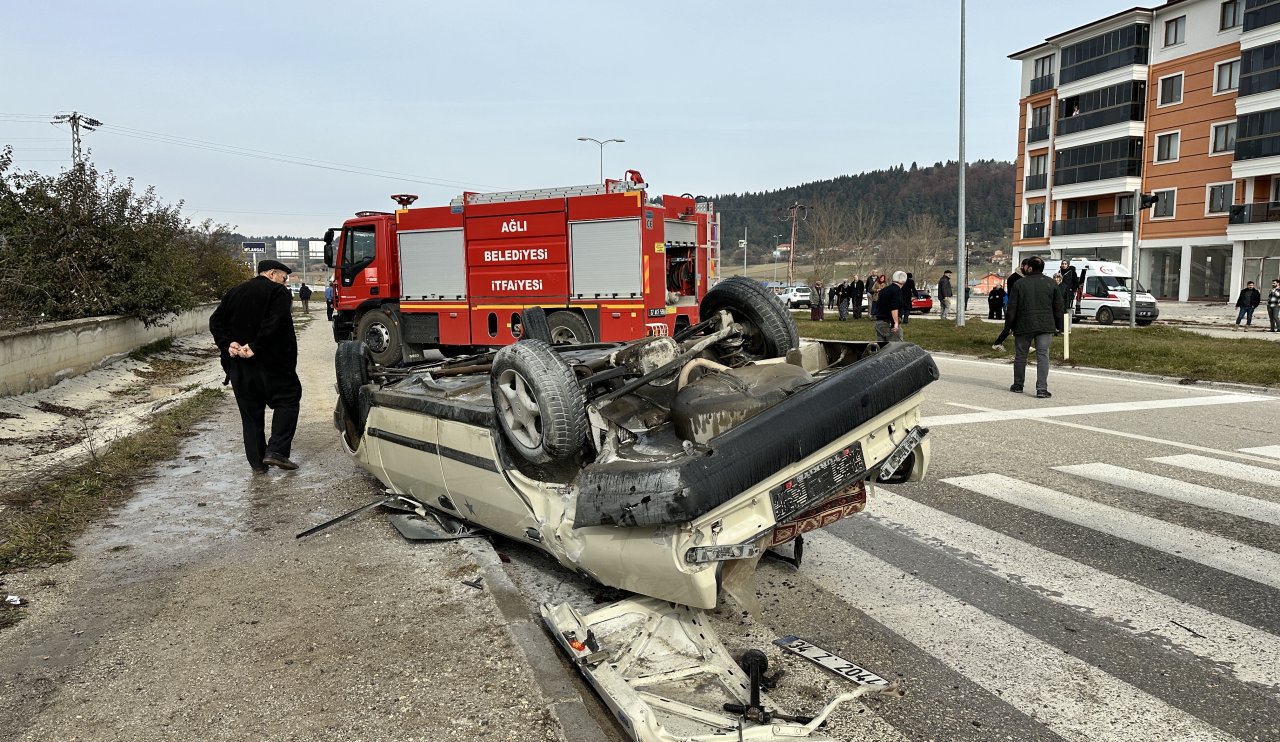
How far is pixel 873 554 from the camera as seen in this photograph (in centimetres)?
468

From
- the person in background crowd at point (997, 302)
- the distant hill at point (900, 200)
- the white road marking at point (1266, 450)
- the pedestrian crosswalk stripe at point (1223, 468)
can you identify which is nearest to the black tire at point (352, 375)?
the pedestrian crosswalk stripe at point (1223, 468)

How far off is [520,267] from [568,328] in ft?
4.77

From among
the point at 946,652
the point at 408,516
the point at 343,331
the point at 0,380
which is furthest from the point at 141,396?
the point at 946,652

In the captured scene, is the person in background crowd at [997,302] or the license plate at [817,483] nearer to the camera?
the license plate at [817,483]

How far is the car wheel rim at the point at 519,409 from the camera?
370 centimetres

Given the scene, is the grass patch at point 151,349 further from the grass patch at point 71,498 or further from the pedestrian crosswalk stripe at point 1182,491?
the pedestrian crosswalk stripe at point 1182,491

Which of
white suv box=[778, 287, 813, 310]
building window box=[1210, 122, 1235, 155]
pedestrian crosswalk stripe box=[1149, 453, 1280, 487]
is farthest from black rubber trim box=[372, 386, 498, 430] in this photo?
building window box=[1210, 122, 1235, 155]

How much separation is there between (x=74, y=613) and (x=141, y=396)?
9.28m

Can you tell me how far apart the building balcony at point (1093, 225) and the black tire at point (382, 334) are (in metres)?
40.2

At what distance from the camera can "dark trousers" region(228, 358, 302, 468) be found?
6539mm

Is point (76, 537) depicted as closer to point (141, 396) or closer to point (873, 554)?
point (873, 554)

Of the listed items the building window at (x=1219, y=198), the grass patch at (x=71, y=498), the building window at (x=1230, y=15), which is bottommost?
the grass patch at (x=71, y=498)

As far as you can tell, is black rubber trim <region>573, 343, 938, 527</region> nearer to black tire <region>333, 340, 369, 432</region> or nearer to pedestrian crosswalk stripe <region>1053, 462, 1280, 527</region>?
black tire <region>333, 340, 369, 432</region>

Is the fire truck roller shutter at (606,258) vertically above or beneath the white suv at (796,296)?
above
